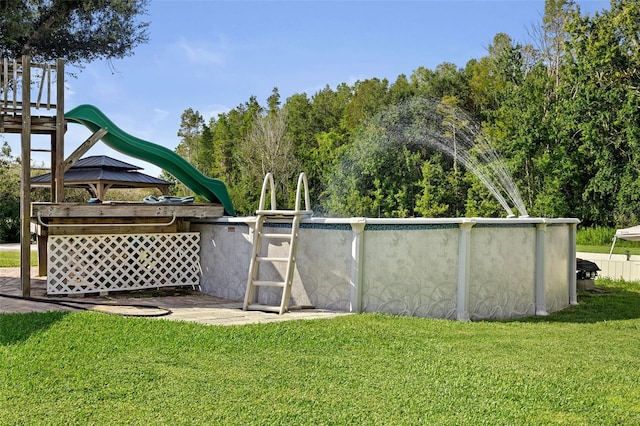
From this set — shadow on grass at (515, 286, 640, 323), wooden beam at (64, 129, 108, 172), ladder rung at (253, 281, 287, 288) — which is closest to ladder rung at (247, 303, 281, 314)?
ladder rung at (253, 281, 287, 288)

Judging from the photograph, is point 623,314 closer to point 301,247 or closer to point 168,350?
point 301,247

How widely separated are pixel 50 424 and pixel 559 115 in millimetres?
25719

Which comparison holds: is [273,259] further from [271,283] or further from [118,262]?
[118,262]

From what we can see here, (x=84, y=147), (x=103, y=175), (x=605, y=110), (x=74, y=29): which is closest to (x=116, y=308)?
(x=84, y=147)

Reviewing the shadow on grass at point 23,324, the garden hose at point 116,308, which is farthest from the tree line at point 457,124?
the shadow on grass at point 23,324

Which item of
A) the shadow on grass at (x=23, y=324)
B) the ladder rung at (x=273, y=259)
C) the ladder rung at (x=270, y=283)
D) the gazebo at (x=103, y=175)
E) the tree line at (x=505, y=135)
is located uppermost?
the tree line at (x=505, y=135)

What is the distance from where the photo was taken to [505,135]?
27172 millimetres

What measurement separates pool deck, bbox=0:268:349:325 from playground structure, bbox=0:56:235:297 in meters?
0.32

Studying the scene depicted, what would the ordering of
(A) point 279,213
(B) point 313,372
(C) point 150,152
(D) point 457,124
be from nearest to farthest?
(B) point 313,372
(A) point 279,213
(C) point 150,152
(D) point 457,124

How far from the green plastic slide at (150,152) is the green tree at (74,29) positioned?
9640 mm

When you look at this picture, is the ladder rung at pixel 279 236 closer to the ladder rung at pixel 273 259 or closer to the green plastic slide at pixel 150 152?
the ladder rung at pixel 273 259

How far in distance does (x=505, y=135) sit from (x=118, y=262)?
21691 mm

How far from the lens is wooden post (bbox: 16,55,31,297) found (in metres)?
7.95

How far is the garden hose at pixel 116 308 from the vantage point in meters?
6.97
